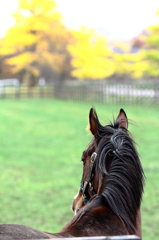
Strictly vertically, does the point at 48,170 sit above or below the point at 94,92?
below

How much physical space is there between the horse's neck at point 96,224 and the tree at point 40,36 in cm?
2545

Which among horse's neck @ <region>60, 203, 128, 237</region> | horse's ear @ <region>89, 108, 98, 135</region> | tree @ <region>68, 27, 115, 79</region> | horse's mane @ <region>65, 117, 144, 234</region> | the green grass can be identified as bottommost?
the green grass

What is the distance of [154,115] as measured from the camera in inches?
456

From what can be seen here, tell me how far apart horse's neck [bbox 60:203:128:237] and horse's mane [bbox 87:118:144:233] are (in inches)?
1.4

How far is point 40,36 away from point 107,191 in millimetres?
26576

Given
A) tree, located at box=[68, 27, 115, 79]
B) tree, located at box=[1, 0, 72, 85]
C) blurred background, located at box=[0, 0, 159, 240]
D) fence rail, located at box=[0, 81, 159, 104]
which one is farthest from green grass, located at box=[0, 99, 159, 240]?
tree, located at box=[1, 0, 72, 85]

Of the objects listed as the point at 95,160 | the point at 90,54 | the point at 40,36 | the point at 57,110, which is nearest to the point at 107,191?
the point at 95,160

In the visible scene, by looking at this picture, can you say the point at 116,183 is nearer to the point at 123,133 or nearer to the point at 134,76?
the point at 123,133

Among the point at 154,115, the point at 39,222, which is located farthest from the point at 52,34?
the point at 39,222

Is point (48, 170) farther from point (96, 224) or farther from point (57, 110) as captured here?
point (57, 110)

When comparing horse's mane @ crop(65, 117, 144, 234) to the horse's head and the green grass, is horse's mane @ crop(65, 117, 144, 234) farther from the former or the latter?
the green grass

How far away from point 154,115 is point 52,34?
17.0m

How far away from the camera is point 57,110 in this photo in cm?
1384

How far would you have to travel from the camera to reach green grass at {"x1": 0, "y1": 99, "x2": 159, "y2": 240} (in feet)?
12.2
